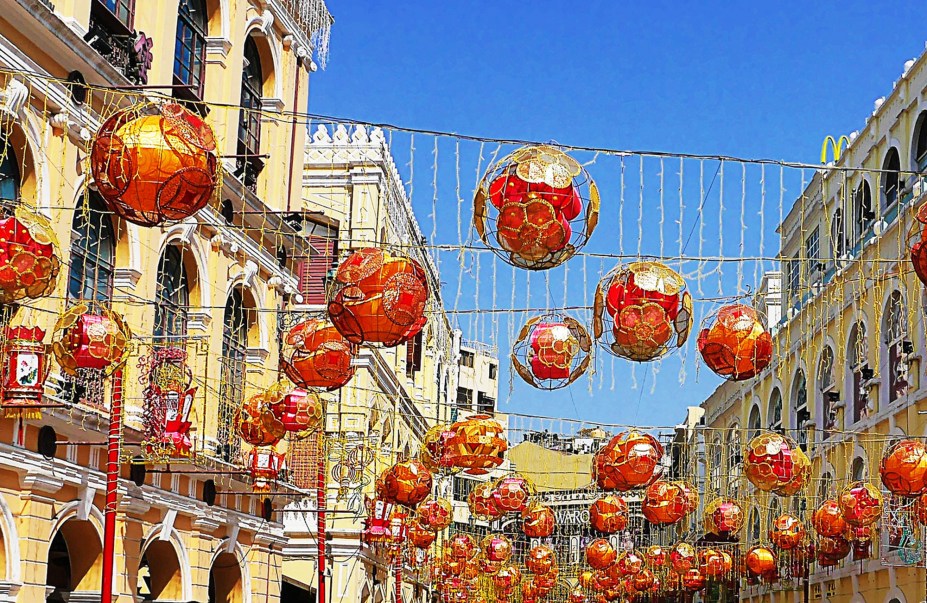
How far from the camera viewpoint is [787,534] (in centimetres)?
2145

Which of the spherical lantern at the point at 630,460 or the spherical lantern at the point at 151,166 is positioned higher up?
the spherical lantern at the point at 151,166

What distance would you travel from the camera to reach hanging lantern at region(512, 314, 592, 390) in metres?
12.9

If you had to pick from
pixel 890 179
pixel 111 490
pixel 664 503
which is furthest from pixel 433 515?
pixel 111 490

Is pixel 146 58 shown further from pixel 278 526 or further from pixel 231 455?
pixel 278 526

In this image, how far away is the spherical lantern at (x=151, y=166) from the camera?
27.8ft

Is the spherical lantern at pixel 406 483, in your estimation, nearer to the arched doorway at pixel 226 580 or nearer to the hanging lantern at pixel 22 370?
the arched doorway at pixel 226 580

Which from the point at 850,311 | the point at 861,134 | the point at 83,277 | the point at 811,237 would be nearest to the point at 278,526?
the point at 83,277

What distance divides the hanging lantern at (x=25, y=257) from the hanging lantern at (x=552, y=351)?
4916mm

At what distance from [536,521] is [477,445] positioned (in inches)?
304

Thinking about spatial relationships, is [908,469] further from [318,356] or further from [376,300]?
[376,300]

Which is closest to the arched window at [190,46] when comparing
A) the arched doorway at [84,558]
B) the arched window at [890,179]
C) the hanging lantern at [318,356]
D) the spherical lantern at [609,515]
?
the hanging lantern at [318,356]

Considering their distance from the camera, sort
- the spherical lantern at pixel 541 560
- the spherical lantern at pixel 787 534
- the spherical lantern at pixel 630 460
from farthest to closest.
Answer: the spherical lantern at pixel 541 560, the spherical lantern at pixel 787 534, the spherical lantern at pixel 630 460

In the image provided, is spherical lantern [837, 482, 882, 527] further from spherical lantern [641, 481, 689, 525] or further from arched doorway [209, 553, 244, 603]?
arched doorway [209, 553, 244, 603]

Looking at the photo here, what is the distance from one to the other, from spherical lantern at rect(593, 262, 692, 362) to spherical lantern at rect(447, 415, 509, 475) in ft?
16.6
